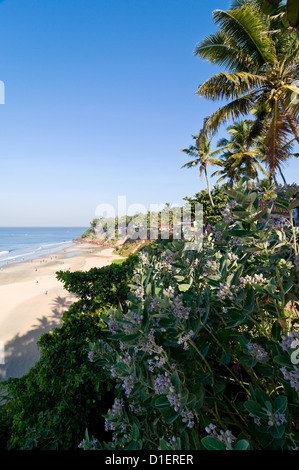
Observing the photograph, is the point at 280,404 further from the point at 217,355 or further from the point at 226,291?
the point at 217,355

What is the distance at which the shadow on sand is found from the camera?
6.09m

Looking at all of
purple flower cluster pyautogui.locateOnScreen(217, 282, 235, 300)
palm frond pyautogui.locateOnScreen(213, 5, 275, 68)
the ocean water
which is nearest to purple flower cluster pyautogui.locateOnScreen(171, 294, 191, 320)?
purple flower cluster pyautogui.locateOnScreen(217, 282, 235, 300)

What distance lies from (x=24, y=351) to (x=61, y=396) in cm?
590

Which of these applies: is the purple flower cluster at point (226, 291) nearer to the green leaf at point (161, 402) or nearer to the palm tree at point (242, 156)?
the green leaf at point (161, 402)

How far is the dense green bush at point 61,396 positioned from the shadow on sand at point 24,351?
309cm

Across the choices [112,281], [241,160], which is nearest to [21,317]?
[112,281]

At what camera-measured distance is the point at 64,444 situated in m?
2.30

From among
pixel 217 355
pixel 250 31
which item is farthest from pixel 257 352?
pixel 250 31

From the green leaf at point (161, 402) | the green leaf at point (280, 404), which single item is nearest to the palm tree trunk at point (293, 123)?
the green leaf at point (280, 404)

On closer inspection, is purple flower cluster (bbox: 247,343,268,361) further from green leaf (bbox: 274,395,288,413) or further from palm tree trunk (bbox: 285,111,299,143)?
palm tree trunk (bbox: 285,111,299,143)

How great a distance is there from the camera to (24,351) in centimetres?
721
